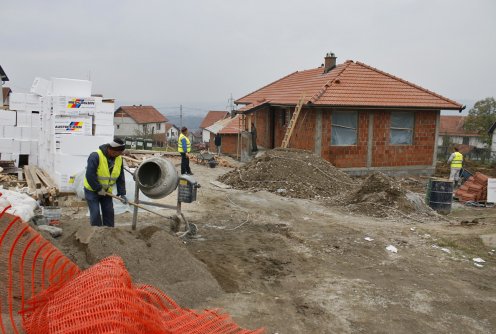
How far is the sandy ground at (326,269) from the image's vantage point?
5.57 m

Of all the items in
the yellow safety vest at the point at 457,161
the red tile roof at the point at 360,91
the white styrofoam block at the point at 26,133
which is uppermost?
A: the red tile roof at the point at 360,91

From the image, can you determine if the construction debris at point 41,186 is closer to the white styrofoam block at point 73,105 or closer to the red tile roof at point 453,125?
the white styrofoam block at point 73,105

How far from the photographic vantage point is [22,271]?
15.5 ft

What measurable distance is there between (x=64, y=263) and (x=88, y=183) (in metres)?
2.13

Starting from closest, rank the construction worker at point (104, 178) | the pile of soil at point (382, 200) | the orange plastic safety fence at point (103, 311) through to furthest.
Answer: the orange plastic safety fence at point (103, 311)
the construction worker at point (104, 178)
the pile of soil at point (382, 200)

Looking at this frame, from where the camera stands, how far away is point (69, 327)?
3.29 m

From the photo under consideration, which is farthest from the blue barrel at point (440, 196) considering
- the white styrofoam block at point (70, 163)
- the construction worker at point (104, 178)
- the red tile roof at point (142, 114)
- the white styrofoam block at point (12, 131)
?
the red tile roof at point (142, 114)

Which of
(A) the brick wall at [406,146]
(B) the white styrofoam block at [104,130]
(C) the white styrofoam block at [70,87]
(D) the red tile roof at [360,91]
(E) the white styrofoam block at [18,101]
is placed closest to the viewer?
(B) the white styrofoam block at [104,130]

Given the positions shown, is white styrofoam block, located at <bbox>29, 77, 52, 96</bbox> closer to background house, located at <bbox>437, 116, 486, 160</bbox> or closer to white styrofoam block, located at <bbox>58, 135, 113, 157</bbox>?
white styrofoam block, located at <bbox>58, 135, 113, 157</bbox>

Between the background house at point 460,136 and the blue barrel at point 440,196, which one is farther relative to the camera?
the background house at point 460,136

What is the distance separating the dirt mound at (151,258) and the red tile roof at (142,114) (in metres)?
64.1

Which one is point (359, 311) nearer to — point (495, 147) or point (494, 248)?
point (494, 248)

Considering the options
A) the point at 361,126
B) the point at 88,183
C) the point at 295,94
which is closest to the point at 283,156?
the point at 361,126

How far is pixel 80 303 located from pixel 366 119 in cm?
1636
